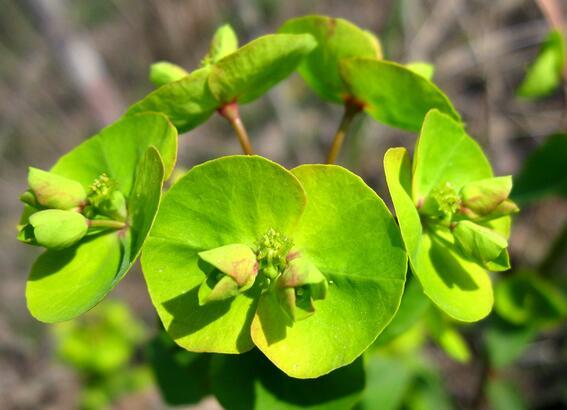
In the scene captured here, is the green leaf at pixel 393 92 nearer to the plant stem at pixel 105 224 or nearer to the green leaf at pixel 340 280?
the green leaf at pixel 340 280

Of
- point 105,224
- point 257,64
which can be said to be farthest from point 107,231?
point 257,64

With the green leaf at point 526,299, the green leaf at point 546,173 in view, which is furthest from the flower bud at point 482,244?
the green leaf at point 526,299

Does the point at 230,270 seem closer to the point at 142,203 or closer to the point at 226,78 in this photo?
the point at 142,203

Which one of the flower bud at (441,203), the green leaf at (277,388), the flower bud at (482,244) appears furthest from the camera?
the green leaf at (277,388)

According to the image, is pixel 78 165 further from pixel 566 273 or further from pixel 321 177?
pixel 566 273

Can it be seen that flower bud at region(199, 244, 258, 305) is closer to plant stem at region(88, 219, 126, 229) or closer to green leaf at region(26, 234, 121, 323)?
green leaf at region(26, 234, 121, 323)
